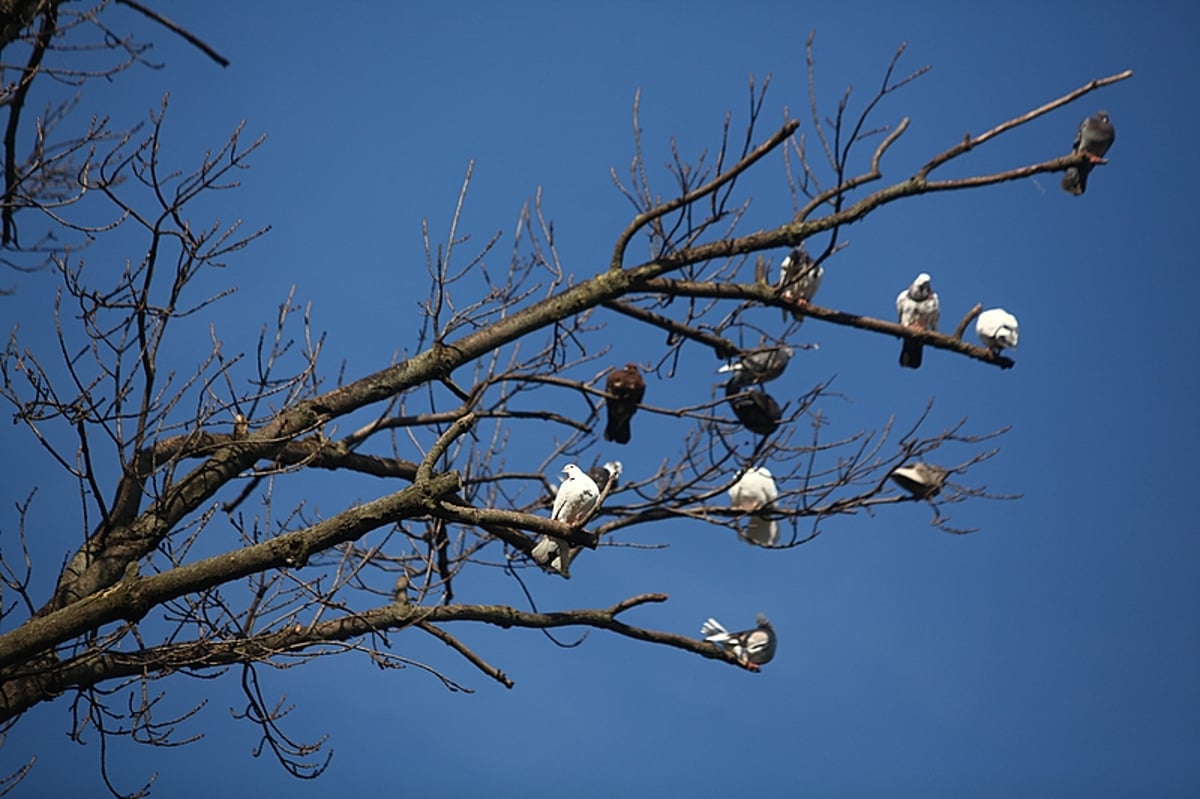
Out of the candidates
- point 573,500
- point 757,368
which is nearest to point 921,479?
point 757,368

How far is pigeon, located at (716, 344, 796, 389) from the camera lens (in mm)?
6203

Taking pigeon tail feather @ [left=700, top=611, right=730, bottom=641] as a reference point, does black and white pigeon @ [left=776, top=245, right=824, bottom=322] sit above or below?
above

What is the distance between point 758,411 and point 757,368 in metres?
0.25

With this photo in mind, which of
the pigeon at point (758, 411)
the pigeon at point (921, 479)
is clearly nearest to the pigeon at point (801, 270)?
the pigeon at point (758, 411)

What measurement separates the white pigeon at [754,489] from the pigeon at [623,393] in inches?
22.7

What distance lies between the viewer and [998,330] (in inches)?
253

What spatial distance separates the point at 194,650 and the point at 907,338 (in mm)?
3125

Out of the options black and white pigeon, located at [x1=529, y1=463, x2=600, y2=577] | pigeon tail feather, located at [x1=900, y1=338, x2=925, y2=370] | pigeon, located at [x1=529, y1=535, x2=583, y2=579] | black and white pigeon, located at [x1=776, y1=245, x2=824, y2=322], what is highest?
black and white pigeon, located at [x1=776, y1=245, x2=824, y2=322]

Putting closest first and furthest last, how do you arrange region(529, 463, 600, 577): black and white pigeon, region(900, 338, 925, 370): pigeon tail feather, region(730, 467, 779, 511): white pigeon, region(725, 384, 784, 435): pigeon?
1. region(529, 463, 600, 577): black and white pigeon
2. region(730, 467, 779, 511): white pigeon
3. region(725, 384, 784, 435): pigeon
4. region(900, 338, 925, 370): pigeon tail feather

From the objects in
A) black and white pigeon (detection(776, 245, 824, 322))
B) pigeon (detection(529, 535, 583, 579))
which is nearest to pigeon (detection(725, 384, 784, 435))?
black and white pigeon (detection(776, 245, 824, 322))

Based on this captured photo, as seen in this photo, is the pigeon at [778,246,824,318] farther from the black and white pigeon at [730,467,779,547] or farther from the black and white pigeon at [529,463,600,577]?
the black and white pigeon at [529,463,600,577]

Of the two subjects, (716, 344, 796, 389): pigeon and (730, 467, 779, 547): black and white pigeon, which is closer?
(730, 467, 779, 547): black and white pigeon

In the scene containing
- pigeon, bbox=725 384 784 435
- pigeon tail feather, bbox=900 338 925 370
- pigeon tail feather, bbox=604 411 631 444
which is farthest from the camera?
pigeon tail feather, bbox=900 338 925 370

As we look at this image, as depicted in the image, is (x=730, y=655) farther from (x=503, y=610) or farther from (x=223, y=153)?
(x=223, y=153)
